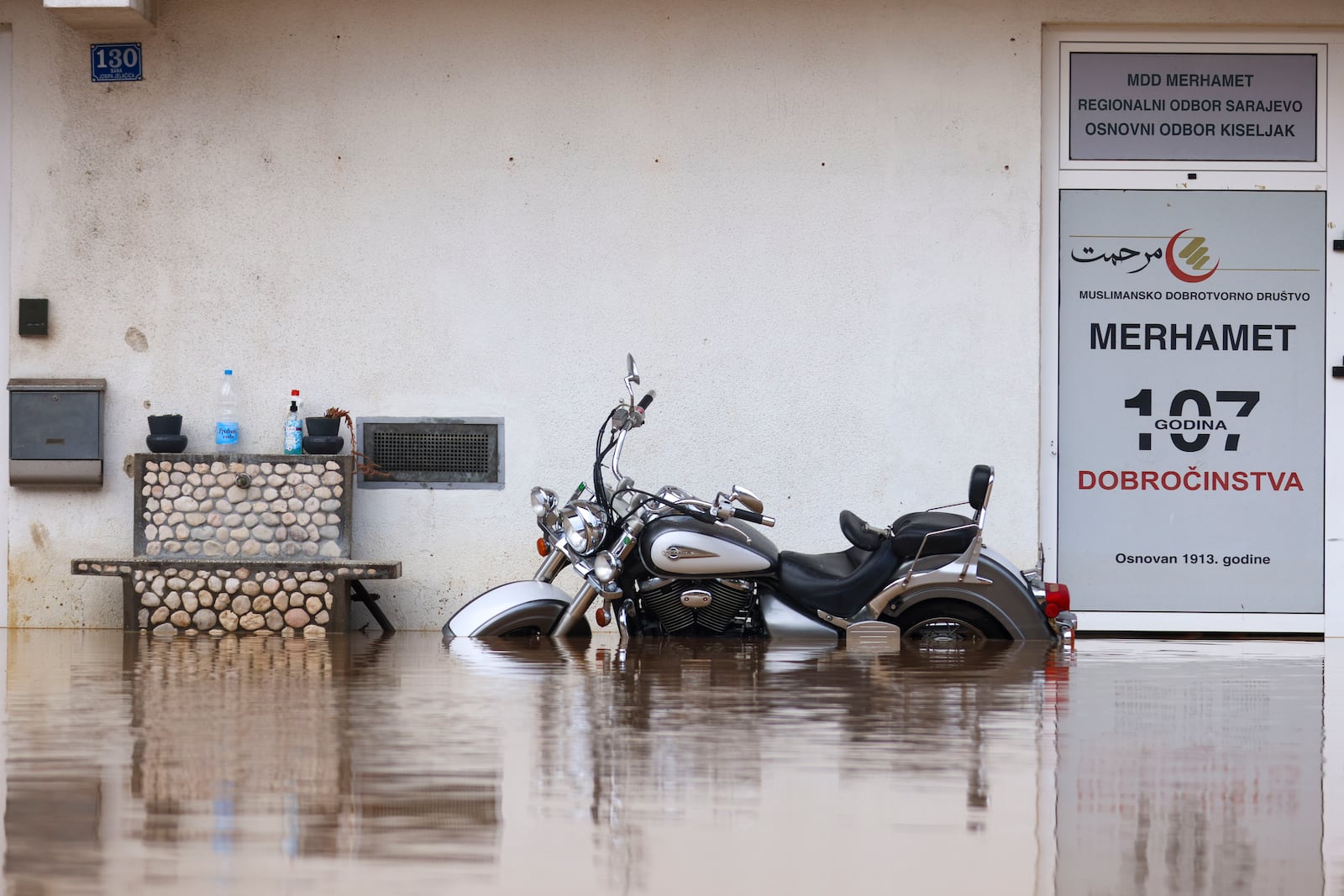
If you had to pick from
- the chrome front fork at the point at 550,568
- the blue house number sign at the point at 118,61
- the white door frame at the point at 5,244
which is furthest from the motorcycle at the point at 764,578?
the blue house number sign at the point at 118,61

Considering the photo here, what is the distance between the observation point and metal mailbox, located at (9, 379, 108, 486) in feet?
21.8

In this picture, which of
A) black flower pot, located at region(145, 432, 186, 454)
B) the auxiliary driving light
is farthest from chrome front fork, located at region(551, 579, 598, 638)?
black flower pot, located at region(145, 432, 186, 454)

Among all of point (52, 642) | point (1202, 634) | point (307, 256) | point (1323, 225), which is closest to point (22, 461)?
point (52, 642)

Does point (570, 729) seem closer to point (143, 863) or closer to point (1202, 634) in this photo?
point (143, 863)

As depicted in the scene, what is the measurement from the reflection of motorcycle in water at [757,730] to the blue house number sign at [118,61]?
131 inches

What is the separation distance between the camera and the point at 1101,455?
6.71 meters

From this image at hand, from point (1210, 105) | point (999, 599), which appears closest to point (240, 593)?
point (999, 599)

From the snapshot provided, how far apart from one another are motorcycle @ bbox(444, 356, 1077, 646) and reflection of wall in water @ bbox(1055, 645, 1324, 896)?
1.45ft

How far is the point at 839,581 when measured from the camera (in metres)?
5.20

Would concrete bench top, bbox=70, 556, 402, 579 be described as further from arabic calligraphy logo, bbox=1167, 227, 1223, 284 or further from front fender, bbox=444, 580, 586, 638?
arabic calligraphy logo, bbox=1167, 227, 1223, 284

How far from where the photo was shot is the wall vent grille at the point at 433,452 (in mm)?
6668

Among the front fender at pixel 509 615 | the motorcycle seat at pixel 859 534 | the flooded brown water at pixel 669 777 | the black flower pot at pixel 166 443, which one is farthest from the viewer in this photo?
the black flower pot at pixel 166 443

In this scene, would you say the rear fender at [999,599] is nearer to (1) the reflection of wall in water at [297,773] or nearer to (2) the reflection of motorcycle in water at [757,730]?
(2) the reflection of motorcycle in water at [757,730]

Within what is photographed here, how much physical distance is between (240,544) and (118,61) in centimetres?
238
